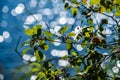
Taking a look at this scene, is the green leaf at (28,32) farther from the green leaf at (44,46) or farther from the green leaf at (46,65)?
the green leaf at (46,65)

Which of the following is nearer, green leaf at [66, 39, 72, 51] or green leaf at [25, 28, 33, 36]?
green leaf at [25, 28, 33, 36]

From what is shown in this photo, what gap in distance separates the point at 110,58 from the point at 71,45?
0.49m

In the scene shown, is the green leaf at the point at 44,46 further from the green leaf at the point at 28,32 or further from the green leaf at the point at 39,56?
Result: the green leaf at the point at 28,32

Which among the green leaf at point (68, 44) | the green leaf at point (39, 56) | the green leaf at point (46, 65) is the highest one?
the green leaf at point (68, 44)

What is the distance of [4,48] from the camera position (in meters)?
24.4

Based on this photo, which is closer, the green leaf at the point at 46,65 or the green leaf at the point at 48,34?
the green leaf at the point at 48,34

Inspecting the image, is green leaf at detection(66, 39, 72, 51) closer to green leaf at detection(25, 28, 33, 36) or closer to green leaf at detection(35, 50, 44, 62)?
green leaf at detection(35, 50, 44, 62)

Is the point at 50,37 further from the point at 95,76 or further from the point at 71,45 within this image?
the point at 95,76

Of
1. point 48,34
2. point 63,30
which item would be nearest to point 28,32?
point 48,34

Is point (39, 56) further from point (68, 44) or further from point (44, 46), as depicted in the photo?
point (68, 44)

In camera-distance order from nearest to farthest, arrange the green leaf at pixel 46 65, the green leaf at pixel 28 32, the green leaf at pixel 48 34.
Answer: the green leaf at pixel 28 32 → the green leaf at pixel 48 34 → the green leaf at pixel 46 65

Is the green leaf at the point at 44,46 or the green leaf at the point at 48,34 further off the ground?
the green leaf at the point at 48,34

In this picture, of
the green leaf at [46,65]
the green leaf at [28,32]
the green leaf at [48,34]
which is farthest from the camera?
the green leaf at [46,65]

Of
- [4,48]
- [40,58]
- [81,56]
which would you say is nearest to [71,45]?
[81,56]
